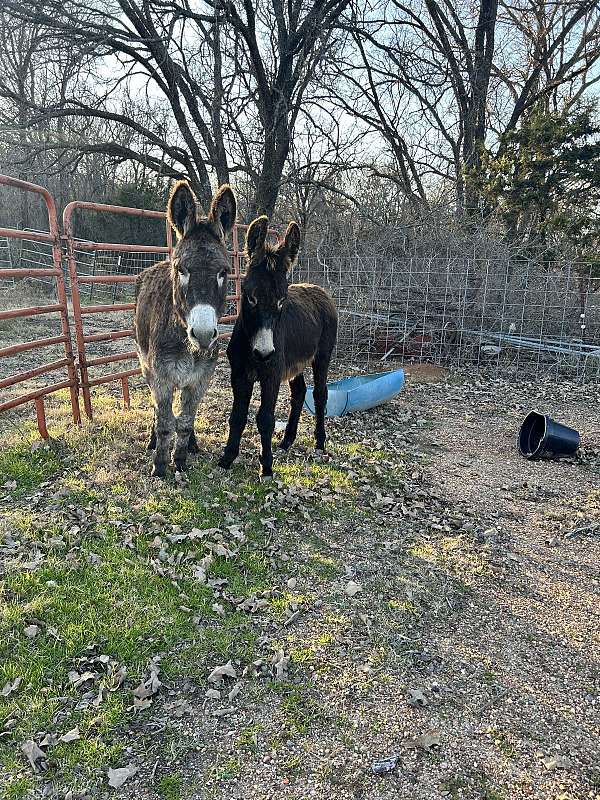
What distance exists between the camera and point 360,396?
6863 millimetres

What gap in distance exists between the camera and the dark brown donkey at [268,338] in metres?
4.09

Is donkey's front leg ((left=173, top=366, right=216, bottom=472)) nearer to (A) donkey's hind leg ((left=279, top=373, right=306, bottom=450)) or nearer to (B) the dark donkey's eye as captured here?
(B) the dark donkey's eye

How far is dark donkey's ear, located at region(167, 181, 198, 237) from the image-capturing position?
3.76 meters

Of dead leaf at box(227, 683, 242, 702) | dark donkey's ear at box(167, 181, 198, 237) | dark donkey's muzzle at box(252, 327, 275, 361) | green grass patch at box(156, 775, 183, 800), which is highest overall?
dark donkey's ear at box(167, 181, 198, 237)

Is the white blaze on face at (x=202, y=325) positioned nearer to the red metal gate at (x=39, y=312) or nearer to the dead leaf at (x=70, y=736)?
the red metal gate at (x=39, y=312)

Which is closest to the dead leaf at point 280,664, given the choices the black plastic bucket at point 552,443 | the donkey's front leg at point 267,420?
the donkey's front leg at point 267,420

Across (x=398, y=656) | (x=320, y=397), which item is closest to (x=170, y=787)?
(x=398, y=656)

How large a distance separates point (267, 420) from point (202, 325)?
1375 mm

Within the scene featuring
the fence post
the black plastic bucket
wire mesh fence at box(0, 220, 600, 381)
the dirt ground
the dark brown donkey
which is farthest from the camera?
wire mesh fence at box(0, 220, 600, 381)

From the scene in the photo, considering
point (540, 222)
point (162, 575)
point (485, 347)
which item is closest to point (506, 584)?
point (162, 575)

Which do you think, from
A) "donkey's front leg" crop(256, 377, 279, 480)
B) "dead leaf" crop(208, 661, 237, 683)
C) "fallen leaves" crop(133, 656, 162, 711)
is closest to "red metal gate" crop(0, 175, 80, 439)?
"donkey's front leg" crop(256, 377, 279, 480)

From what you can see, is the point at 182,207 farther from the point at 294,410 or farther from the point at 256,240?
the point at 294,410

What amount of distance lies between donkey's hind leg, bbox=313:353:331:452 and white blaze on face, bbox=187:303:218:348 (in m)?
2.26

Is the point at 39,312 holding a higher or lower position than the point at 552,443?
higher
